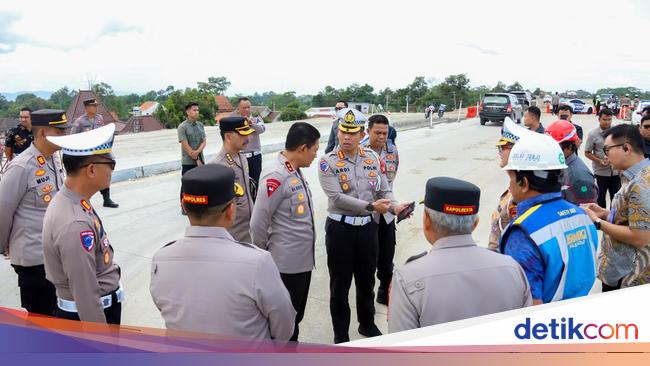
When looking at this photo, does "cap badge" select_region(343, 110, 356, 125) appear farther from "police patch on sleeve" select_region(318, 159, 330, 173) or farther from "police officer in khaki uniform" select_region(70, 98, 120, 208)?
"police officer in khaki uniform" select_region(70, 98, 120, 208)

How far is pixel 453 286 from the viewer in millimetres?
1689

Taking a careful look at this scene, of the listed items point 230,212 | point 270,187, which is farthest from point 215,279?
point 270,187

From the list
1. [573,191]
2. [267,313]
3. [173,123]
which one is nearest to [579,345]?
[267,313]

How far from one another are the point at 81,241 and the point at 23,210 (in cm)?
126

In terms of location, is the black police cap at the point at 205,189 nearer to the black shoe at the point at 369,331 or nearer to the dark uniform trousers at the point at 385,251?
the black shoe at the point at 369,331

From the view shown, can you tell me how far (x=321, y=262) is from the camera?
17.2ft

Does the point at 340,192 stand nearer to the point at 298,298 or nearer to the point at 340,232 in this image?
the point at 340,232

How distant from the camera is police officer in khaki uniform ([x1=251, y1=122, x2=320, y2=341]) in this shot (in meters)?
3.17

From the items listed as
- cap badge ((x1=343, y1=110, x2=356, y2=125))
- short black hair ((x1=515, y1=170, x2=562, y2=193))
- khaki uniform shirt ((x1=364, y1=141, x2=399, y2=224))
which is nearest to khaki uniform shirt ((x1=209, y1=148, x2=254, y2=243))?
cap badge ((x1=343, y1=110, x2=356, y2=125))

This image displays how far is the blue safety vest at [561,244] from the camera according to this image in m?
1.94

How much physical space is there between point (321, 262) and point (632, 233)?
328 centimetres

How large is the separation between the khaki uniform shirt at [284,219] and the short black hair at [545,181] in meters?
1.61

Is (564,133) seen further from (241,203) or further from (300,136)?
(241,203)

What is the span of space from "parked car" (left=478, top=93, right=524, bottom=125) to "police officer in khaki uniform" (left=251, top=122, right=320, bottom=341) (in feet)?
64.8
